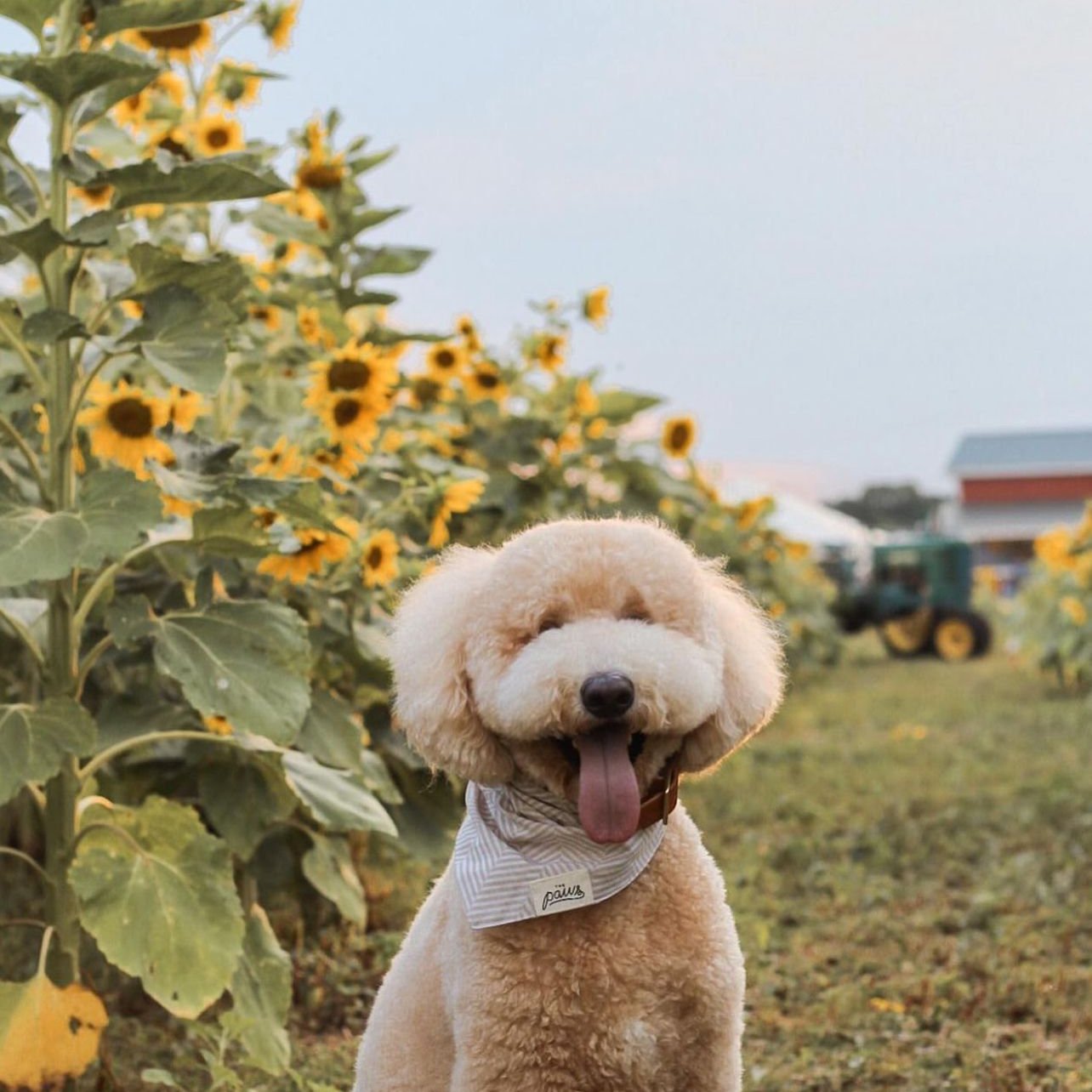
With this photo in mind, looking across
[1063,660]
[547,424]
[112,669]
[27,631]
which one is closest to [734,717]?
[27,631]

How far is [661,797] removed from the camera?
70.7 inches

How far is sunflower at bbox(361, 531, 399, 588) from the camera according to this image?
10.5 feet

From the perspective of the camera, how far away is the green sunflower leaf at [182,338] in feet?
8.19

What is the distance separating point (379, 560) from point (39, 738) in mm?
999

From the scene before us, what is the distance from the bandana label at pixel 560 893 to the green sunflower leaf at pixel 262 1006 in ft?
3.42

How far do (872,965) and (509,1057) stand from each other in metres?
2.17

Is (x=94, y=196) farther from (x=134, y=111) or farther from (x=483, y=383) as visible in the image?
(x=483, y=383)

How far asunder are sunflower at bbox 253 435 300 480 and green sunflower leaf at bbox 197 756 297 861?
619mm

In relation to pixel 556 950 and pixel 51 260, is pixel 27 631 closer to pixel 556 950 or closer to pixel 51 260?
pixel 51 260

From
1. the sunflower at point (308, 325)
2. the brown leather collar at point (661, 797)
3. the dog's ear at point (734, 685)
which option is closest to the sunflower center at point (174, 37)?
the sunflower at point (308, 325)

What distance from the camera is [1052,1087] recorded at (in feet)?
9.39

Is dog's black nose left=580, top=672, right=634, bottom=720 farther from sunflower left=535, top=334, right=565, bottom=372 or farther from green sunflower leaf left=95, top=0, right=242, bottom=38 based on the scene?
sunflower left=535, top=334, right=565, bottom=372

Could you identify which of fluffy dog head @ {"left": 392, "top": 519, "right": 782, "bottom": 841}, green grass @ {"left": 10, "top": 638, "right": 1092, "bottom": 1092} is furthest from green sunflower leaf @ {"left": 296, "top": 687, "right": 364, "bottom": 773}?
fluffy dog head @ {"left": 392, "top": 519, "right": 782, "bottom": 841}

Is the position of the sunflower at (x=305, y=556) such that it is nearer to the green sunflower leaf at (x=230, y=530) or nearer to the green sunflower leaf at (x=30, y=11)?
the green sunflower leaf at (x=230, y=530)
